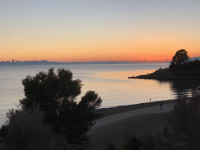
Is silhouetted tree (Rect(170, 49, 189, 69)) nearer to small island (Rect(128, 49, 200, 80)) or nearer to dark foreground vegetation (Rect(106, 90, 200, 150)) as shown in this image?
small island (Rect(128, 49, 200, 80))

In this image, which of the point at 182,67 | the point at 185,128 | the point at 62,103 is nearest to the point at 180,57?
the point at 182,67

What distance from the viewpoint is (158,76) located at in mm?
135125

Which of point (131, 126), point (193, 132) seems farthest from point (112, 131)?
point (193, 132)

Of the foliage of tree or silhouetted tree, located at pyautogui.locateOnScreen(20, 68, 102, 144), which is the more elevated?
the foliage of tree

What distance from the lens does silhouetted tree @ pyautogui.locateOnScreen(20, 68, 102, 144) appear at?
1848cm

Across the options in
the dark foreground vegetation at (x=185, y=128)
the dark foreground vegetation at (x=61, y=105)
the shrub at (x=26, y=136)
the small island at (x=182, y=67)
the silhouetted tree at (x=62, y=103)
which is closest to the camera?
the dark foreground vegetation at (x=185, y=128)

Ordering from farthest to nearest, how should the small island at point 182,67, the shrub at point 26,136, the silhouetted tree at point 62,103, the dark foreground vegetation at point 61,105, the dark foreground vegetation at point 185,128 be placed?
the small island at point 182,67 → the silhouetted tree at point 62,103 → the dark foreground vegetation at point 61,105 → the shrub at point 26,136 → the dark foreground vegetation at point 185,128

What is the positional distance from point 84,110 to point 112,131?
709 cm

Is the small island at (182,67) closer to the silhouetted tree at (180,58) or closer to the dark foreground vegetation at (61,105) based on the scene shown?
the silhouetted tree at (180,58)

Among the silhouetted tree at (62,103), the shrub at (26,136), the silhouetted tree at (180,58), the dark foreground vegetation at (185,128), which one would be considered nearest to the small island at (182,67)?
the silhouetted tree at (180,58)

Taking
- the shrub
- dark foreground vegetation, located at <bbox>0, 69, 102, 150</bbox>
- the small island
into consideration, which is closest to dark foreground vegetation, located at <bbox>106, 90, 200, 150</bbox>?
the shrub

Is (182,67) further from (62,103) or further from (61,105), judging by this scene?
(61,105)

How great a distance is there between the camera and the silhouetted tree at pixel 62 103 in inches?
728

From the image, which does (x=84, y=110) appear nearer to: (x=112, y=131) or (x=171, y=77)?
(x=112, y=131)
